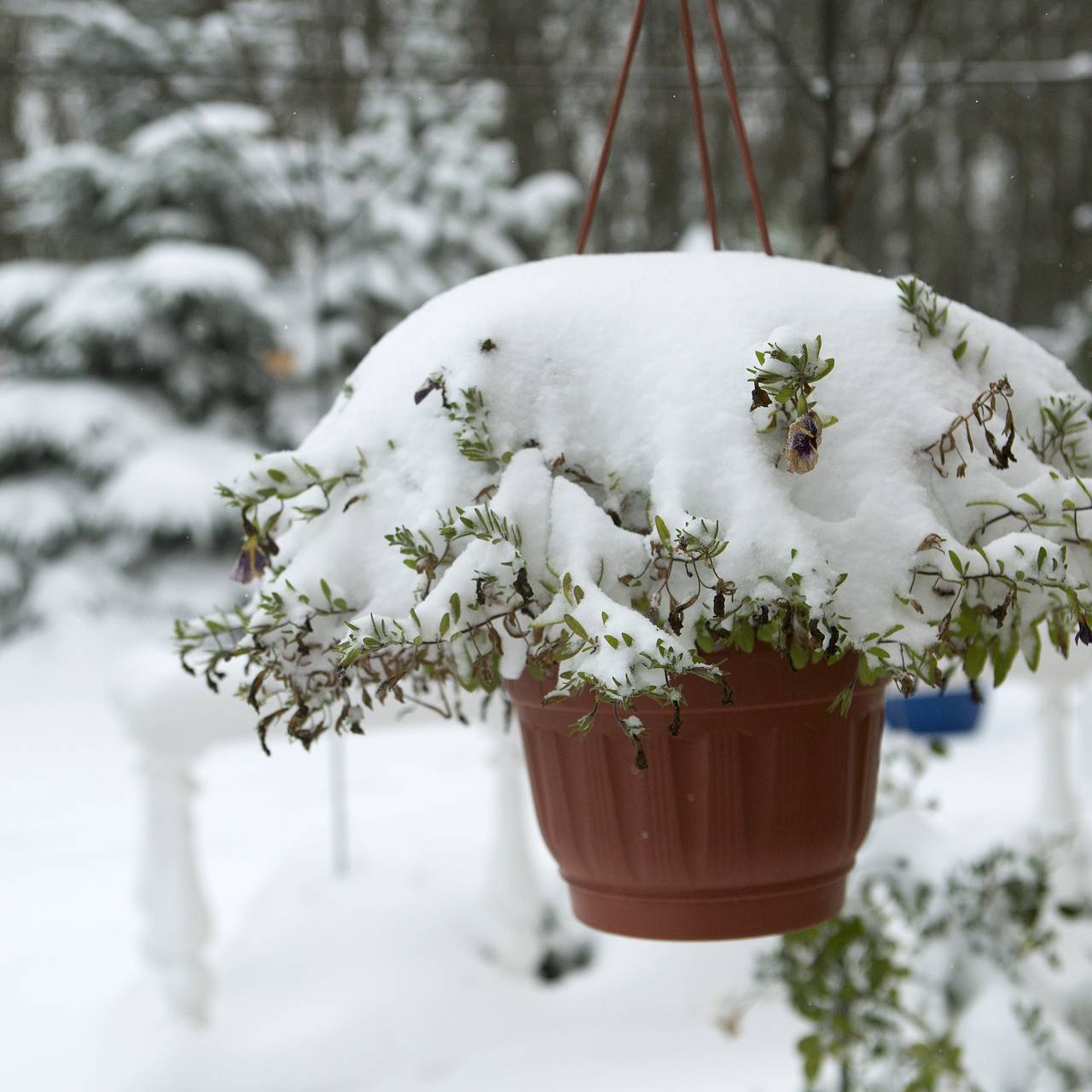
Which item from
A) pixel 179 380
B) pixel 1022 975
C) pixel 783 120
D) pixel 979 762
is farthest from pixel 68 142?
pixel 1022 975

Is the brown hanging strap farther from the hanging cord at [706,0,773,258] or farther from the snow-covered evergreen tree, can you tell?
the snow-covered evergreen tree

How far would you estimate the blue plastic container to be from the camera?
326cm

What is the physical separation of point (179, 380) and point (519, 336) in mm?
4448

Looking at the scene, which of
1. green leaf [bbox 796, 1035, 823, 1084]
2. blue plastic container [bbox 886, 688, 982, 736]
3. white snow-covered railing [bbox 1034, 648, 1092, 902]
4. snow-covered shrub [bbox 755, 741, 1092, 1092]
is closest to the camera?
green leaf [bbox 796, 1035, 823, 1084]

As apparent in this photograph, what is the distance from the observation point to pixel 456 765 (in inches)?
154

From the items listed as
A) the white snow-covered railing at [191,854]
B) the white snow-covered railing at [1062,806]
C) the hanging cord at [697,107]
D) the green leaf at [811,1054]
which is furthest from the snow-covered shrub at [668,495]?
the white snow-covered railing at [1062,806]

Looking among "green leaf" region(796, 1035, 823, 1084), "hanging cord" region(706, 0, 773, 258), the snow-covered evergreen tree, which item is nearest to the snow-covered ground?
"green leaf" region(796, 1035, 823, 1084)

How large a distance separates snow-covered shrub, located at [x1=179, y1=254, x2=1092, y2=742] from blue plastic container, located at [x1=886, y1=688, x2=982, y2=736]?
106 inches

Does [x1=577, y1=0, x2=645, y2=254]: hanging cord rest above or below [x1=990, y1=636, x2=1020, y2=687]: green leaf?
above

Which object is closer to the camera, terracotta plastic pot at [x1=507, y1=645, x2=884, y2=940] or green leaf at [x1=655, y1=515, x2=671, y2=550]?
green leaf at [x1=655, y1=515, x2=671, y2=550]

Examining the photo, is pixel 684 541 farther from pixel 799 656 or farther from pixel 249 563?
pixel 249 563

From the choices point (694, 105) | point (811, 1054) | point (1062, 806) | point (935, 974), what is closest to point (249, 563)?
point (694, 105)

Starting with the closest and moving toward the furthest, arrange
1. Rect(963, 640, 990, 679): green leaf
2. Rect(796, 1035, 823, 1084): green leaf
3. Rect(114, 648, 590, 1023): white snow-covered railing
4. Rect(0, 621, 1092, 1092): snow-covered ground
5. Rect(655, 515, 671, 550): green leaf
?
Rect(655, 515, 671, 550): green leaf
Rect(963, 640, 990, 679): green leaf
Rect(796, 1035, 823, 1084): green leaf
Rect(114, 648, 590, 1023): white snow-covered railing
Rect(0, 621, 1092, 1092): snow-covered ground

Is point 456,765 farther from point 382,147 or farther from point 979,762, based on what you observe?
point 382,147
